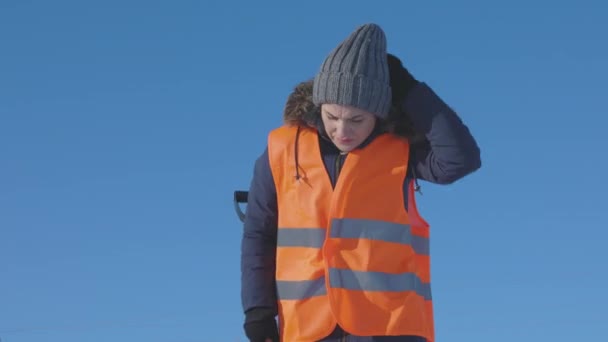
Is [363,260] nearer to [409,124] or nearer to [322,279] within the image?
[322,279]

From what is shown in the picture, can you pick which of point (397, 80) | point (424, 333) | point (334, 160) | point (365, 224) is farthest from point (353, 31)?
point (424, 333)

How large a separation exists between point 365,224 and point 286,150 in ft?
1.88

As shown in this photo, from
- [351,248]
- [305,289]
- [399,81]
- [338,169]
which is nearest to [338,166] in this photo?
[338,169]

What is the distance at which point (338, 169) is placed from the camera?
4941 mm

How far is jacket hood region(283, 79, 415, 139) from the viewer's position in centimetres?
504

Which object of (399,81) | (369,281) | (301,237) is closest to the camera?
(369,281)

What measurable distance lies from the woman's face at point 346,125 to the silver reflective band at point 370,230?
0.39 m

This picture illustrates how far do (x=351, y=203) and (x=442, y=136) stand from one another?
0.55 meters

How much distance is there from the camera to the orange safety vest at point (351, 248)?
4.73 m

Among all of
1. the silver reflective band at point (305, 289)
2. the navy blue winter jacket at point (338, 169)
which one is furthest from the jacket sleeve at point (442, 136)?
the silver reflective band at point (305, 289)

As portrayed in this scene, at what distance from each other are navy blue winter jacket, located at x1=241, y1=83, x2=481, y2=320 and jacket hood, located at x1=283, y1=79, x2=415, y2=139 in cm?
6

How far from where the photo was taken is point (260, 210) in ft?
16.7

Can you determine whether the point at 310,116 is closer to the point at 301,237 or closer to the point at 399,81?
the point at 399,81

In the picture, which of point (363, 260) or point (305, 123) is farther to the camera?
point (305, 123)
